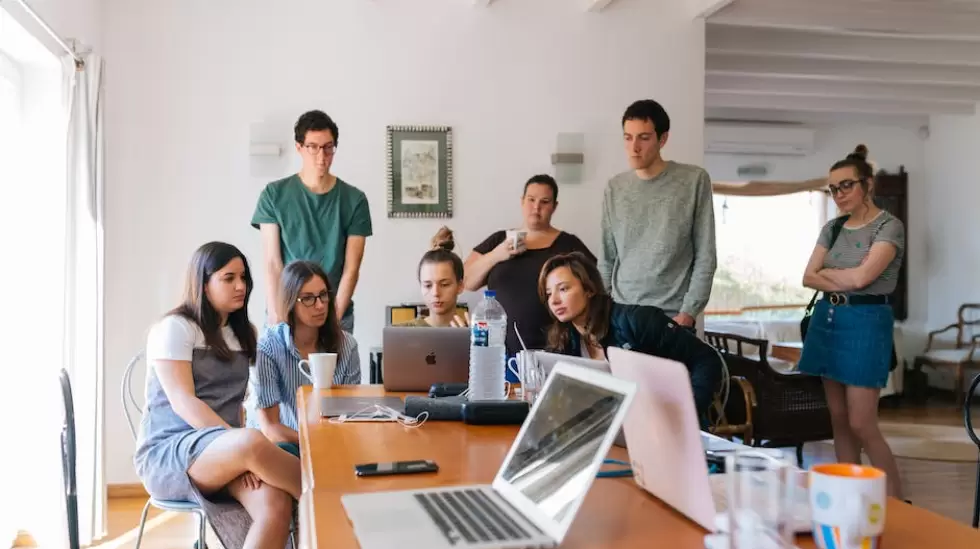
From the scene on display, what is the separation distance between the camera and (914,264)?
7.71 meters

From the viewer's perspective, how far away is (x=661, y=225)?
2.90 metres

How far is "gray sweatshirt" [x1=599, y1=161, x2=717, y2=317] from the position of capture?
2875 mm

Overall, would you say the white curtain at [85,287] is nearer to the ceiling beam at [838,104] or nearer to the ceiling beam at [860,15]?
the ceiling beam at [860,15]

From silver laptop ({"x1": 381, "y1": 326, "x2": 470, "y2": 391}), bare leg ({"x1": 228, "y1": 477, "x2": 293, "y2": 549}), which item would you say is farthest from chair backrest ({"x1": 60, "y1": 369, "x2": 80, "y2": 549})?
silver laptop ({"x1": 381, "y1": 326, "x2": 470, "y2": 391})

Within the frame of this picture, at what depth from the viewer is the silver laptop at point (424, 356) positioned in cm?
215

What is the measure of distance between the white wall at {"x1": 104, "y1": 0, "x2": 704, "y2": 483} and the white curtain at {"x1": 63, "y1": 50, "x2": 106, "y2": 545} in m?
0.63

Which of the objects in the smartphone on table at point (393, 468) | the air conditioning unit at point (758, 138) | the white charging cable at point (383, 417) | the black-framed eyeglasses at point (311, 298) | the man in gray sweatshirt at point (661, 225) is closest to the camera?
the smartphone on table at point (393, 468)

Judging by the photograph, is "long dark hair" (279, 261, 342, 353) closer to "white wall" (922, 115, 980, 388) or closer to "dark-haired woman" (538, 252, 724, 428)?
"dark-haired woman" (538, 252, 724, 428)

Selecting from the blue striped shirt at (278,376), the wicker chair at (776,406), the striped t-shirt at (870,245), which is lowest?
the wicker chair at (776,406)

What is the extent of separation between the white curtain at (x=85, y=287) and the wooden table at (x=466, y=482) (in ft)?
6.10

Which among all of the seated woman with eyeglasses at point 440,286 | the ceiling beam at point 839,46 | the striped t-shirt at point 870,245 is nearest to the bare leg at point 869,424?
the striped t-shirt at point 870,245

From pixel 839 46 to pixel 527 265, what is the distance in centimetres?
328

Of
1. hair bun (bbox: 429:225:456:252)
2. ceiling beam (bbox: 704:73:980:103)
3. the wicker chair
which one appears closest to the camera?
hair bun (bbox: 429:225:456:252)

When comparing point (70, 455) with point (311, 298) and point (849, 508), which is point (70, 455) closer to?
point (311, 298)
